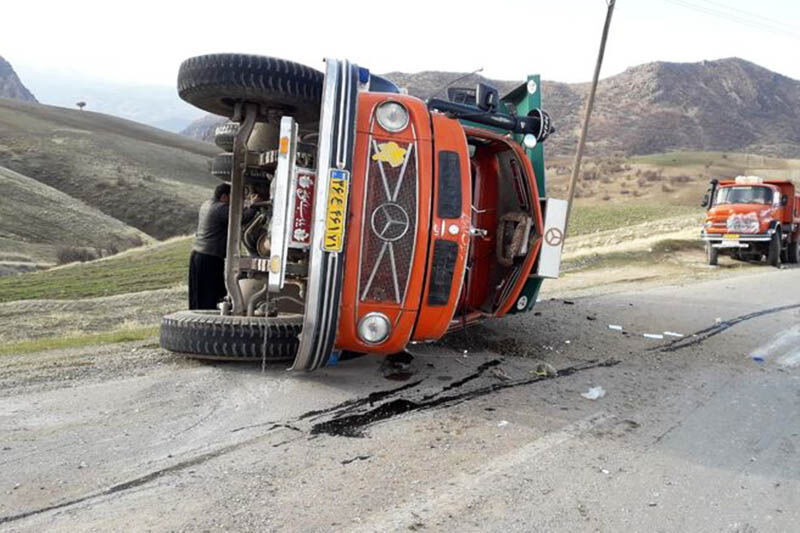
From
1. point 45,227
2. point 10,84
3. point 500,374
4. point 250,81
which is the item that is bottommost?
point 45,227

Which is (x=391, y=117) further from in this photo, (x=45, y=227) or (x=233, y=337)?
(x=45, y=227)

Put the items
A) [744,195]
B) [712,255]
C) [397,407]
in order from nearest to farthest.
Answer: [397,407]
[712,255]
[744,195]

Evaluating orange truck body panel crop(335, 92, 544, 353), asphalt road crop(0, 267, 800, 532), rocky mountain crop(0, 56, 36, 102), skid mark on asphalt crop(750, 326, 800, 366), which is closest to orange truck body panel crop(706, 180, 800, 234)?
skid mark on asphalt crop(750, 326, 800, 366)

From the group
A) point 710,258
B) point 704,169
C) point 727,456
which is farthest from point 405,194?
point 704,169

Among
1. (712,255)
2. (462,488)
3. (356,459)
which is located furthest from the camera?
(712,255)

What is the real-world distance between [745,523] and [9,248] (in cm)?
3199

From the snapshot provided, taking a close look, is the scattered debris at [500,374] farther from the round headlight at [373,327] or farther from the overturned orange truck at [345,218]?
the round headlight at [373,327]

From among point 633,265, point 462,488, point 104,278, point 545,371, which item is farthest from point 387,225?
point 104,278

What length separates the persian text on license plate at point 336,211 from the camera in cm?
418

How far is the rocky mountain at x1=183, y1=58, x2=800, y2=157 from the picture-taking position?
105m

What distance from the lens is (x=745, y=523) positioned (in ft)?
10.2

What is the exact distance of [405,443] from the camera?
3.81 m

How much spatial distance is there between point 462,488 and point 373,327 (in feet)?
4.73

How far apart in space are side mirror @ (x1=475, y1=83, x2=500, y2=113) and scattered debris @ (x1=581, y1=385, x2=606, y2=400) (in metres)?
2.46
